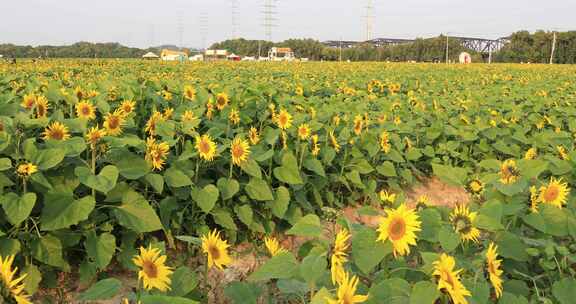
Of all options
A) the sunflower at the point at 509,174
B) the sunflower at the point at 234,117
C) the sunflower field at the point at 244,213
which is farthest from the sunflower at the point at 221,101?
the sunflower at the point at 509,174

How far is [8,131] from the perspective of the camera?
2309 mm

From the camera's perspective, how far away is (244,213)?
2.87 m

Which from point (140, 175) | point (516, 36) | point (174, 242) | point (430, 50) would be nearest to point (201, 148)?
point (140, 175)

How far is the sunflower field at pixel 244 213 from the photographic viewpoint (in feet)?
4.17

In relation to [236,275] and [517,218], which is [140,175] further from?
[517,218]

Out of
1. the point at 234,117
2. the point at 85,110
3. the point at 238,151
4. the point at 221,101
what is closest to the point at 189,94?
the point at 221,101

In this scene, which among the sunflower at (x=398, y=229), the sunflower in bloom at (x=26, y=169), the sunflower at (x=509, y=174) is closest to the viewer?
the sunflower at (x=398, y=229)

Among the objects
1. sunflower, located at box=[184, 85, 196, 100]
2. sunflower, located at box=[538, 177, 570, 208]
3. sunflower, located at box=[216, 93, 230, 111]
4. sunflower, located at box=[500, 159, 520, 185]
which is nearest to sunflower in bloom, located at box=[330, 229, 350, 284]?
sunflower, located at box=[500, 159, 520, 185]

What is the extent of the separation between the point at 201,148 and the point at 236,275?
2.40 ft

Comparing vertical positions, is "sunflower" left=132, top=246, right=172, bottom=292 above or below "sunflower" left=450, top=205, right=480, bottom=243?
below

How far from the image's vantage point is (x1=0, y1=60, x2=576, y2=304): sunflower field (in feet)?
4.17

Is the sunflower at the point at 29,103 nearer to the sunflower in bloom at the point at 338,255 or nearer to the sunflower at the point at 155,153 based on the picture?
the sunflower at the point at 155,153

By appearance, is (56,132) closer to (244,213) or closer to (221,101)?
(244,213)

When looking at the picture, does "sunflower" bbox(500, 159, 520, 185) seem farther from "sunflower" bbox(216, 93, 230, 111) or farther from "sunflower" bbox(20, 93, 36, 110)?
"sunflower" bbox(20, 93, 36, 110)
